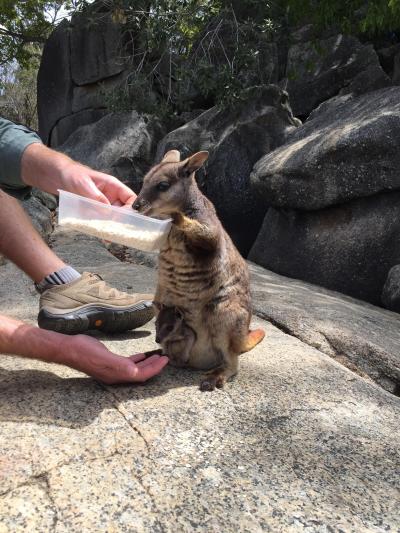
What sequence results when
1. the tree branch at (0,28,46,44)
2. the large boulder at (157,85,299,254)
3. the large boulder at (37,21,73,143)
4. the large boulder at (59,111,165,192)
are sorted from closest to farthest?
the large boulder at (157,85,299,254) < the large boulder at (59,111,165,192) < the large boulder at (37,21,73,143) < the tree branch at (0,28,46,44)

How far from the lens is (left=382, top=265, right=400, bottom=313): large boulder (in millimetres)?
4347

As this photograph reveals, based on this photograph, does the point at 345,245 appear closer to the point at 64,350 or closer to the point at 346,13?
the point at 346,13

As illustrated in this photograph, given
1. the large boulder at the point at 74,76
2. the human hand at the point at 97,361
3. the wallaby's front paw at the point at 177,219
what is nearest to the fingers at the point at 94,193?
the wallaby's front paw at the point at 177,219

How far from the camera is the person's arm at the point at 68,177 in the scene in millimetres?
1979

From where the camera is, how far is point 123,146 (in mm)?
8375

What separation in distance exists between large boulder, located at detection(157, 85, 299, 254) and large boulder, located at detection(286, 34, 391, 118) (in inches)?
63.3

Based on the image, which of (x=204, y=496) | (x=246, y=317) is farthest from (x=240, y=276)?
(x=204, y=496)

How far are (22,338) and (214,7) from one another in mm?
5769

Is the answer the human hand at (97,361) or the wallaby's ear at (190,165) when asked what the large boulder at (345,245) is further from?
the human hand at (97,361)

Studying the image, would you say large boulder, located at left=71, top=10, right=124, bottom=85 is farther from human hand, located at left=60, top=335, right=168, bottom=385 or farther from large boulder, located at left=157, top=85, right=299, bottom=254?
human hand, located at left=60, top=335, right=168, bottom=385

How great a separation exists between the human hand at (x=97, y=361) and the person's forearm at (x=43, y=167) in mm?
652

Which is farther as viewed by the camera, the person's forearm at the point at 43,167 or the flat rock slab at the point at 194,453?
the person's forearm at the point at 43,167

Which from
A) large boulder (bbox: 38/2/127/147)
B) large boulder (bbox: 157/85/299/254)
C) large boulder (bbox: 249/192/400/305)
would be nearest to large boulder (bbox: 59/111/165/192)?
large boulder (bbox: 157/85/299/254)

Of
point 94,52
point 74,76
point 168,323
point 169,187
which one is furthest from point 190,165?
point 74,76
